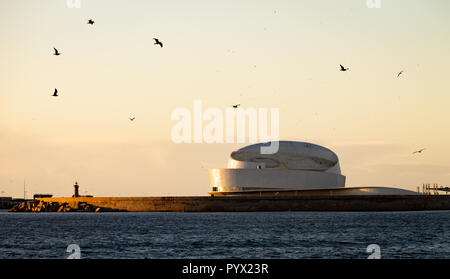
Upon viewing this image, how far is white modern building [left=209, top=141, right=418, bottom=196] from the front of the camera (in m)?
130

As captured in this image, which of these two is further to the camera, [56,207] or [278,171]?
[56,207]

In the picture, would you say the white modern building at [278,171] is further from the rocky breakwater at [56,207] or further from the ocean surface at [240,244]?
the ocean surface at [240,244]

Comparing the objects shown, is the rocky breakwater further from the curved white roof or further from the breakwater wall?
the curved white roof

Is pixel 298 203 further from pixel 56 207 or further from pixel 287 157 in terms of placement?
pixel 56 207

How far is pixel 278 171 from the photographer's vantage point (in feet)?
427

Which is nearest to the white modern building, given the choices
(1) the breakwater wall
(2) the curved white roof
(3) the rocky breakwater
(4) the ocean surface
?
(2) the curved white roof

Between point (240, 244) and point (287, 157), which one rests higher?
point (287, 157)

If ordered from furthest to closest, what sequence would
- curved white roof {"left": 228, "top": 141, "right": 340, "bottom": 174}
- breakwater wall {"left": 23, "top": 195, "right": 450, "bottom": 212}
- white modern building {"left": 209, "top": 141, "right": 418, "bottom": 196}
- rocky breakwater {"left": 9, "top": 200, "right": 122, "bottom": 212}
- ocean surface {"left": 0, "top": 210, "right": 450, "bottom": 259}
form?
1. curved white roof {"left": 228, "top": 141, "right": 340, "bottom": 174}
2. white modern building {"left": 209, "top": 141, "right": 418, "bottom": 196}
3. rocky breakwater {"left": 9, "top": 200, "right": 122, "bottom": 212}
4. breakwater wall {"left": 23, "top": 195, "right": 450, "bottom": 212}
5. ocean surface {"left": 0, "top": 210, "right": 450, "bottom": 259}

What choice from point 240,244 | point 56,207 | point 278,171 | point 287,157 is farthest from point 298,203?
point 240,244

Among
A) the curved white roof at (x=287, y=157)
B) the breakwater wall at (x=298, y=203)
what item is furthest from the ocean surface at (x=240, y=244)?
the curved white roof at (x=287, y=157)

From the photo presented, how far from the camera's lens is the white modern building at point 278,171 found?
5118 inches

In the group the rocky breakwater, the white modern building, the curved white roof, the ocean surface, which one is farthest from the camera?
the curved white roof
